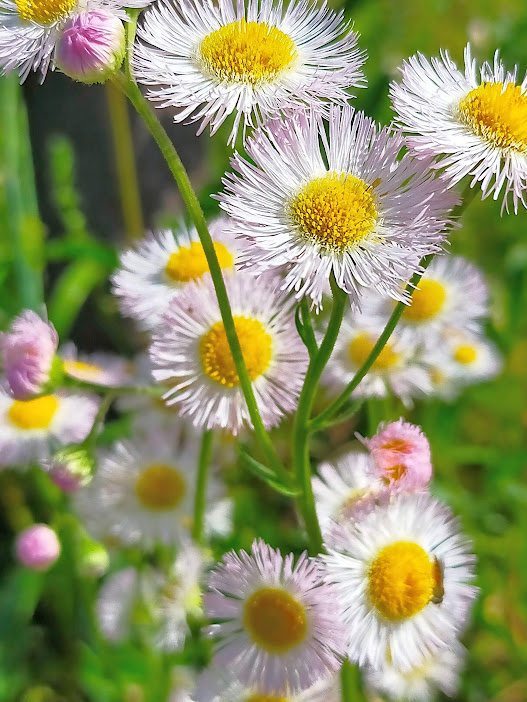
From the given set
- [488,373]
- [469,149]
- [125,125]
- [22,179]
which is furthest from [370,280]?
[125,125]

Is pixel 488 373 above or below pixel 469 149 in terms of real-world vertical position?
below

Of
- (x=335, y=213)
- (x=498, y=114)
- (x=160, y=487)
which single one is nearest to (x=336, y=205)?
(x=335, y=213)

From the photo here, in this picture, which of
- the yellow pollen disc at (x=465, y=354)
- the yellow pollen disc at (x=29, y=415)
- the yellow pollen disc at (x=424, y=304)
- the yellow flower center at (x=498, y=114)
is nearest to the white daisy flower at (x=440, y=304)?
the yellow pollen disc at (x=424, y=304)

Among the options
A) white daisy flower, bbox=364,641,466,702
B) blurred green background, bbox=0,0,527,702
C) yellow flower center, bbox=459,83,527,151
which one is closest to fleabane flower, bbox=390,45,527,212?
yellow flower center, bbox=459,83,527,151

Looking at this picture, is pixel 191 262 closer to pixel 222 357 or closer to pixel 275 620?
pixel 222 357

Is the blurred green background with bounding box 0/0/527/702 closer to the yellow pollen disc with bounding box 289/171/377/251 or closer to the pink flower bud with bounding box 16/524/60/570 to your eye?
the pink flower bud with bounding box 16/524/60/570

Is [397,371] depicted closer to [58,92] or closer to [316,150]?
[316,150]

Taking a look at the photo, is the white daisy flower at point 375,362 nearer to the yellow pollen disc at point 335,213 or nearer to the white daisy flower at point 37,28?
the yellow pollen disc at point 335,213
